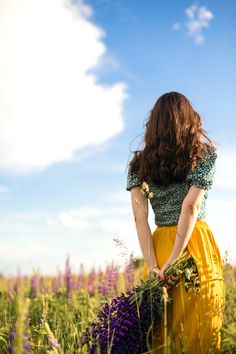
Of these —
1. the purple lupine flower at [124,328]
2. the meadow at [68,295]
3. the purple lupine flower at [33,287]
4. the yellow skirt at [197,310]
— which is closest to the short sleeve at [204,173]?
the yellow skirt at [197,310]

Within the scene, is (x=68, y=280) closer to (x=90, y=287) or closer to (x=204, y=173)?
(x=90, y=287)

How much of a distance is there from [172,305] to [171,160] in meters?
1.12

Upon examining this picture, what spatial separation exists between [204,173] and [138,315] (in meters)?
1.19

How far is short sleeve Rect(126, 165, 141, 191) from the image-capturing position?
4023mm

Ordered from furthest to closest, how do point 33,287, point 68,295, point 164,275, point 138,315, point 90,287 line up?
1. point 33,287
2. point 90,287
3. point 68,295
4. point 164,275
5. point 138,315

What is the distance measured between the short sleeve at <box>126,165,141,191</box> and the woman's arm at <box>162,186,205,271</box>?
0.48 m

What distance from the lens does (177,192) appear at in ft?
12.8

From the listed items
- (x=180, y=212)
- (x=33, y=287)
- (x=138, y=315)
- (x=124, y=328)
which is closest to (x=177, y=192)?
(x=180, y=212)

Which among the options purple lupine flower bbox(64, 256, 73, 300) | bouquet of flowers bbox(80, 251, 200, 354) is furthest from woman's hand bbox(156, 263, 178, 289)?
purple lupine flower bbox(64, 256, 73, 300)

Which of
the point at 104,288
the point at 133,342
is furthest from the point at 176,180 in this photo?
the point at 104,288

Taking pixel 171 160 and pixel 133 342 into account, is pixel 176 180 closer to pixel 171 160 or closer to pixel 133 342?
pixel 171 160

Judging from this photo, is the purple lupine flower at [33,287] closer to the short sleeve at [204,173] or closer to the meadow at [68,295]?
the meadow at [68,295]

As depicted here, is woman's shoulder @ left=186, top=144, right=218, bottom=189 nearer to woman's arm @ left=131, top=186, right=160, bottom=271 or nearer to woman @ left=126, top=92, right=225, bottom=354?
woman @ left=126, top=92, right=225, bottom=354

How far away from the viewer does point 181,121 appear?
13.1 ft
